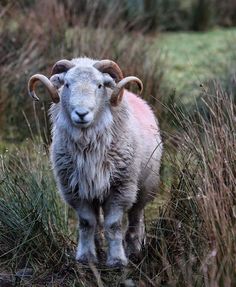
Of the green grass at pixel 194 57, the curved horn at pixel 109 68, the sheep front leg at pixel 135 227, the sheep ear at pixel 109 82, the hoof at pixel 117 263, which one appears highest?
the curved horn at pixel 109 68

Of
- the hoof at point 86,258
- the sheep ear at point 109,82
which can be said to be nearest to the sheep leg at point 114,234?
the hoof at point 86,258

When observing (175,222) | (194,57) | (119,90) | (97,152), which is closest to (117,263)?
(175,222)

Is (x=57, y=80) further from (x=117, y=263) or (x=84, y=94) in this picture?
(x=117, y=263)

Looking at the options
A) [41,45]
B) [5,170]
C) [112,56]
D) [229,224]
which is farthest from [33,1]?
[229,224]

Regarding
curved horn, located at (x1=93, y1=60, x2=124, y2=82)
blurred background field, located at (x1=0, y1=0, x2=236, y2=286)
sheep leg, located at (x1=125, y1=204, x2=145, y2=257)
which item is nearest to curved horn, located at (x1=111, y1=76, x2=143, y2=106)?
curved horn, located at (x1=93, y1=60, x2=124, y2=82)

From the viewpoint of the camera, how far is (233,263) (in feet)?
15.0

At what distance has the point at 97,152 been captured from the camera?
19.2 feet

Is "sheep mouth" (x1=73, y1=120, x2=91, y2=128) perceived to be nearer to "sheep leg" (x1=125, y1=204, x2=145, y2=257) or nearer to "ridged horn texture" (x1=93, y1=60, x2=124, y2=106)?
"ridged horn texture" (x1=93, y1=60, x2=124, y2=106)

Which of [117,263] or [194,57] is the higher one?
[117,263]

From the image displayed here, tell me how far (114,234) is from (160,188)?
0.68 meters

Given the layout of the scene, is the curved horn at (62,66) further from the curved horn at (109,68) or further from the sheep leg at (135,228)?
the sheep leg at (135,228)

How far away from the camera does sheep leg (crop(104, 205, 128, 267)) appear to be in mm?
5887

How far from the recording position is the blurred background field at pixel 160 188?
494 cm

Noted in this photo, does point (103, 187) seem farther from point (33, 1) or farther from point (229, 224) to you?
point (33, 1)
